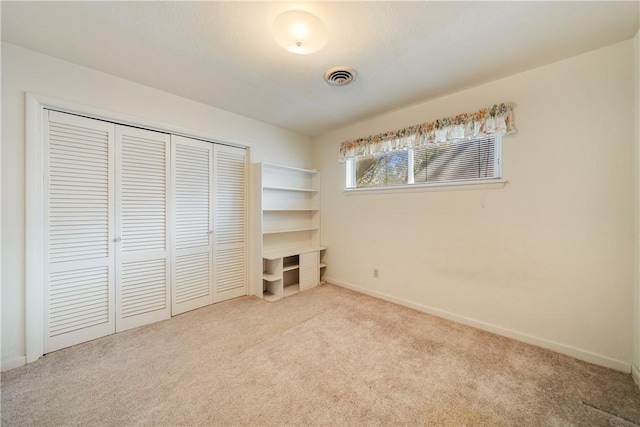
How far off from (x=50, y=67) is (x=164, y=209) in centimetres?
137

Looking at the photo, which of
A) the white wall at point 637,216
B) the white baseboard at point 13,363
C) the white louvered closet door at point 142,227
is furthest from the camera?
the white louvered closet door at point 142,227

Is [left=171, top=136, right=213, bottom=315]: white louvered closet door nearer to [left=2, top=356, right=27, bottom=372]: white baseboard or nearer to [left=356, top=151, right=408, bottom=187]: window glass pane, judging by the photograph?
[left=2, top=356, right=27, bottom=372]: white baseboard

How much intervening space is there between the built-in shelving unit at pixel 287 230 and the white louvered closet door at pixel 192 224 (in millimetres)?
594

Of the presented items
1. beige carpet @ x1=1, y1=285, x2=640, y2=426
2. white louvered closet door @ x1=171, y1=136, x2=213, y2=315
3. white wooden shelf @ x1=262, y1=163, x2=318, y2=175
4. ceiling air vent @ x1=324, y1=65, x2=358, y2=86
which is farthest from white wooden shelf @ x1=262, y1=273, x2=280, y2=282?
ceiling air vent @ x1=324, y1=65, x2=358, y2=86

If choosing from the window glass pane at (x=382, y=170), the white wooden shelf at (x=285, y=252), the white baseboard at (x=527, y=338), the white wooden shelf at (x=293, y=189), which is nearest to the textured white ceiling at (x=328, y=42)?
the window glass pane at (x=382, y=170)

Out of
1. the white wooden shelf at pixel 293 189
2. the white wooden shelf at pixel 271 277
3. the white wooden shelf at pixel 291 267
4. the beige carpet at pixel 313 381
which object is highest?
the white wooden shelf at pixel 293 189

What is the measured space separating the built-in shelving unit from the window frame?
0.60 m

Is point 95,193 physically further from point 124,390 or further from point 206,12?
point 206,12

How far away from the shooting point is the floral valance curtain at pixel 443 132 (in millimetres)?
2174

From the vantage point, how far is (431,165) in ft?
8.97

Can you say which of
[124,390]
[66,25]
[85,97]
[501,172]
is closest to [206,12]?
[66,25]

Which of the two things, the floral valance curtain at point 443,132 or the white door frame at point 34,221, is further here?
the floral valance curtain at point 443,132

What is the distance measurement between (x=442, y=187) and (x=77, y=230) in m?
3.43

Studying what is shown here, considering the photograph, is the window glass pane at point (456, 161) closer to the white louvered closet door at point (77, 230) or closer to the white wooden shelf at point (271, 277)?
the white wooden shelf at point (271, 277)
